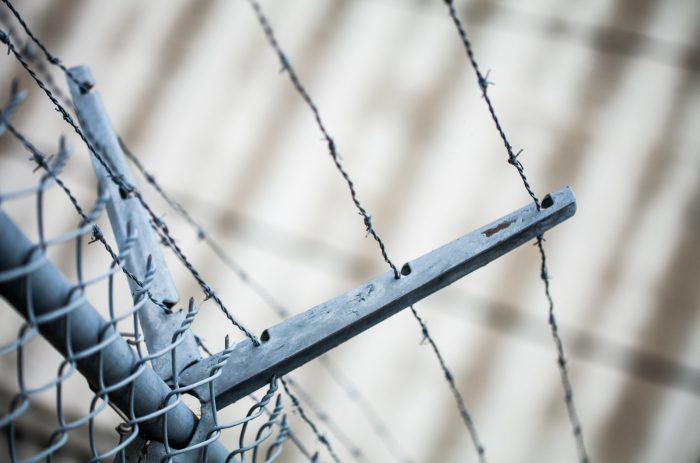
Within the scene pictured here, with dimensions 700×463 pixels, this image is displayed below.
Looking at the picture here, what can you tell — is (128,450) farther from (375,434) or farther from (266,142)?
(266,142)

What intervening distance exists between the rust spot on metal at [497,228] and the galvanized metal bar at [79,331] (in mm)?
488

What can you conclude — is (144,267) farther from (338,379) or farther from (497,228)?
(338,379)

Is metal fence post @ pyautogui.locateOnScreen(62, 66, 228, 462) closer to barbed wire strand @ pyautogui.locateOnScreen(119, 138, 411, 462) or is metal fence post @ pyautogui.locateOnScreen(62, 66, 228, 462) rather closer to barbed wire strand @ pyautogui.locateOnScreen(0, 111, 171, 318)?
barbed wire strand @ pyautogui.locateOnScreen(0, 111, 171, 318)

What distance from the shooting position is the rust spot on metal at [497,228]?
938mm

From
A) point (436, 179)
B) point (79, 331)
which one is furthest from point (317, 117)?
point (436, 179)

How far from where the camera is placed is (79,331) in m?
0.70

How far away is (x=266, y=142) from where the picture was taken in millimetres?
2688

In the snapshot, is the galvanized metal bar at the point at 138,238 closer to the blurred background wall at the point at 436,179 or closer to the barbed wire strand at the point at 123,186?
the barbed wire strand at the point at 123,186

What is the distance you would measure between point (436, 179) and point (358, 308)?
1.77 meters

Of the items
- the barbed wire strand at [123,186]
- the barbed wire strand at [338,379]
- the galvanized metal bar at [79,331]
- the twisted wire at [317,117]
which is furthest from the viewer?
the barbed wire strand at [338,379]

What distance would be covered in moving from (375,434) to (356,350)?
0.30m

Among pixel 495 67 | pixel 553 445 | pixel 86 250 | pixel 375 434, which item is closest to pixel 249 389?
pixel 375 434

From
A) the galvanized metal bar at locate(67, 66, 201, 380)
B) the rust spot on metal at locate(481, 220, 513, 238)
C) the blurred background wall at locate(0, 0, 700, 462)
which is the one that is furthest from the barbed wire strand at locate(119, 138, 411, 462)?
the rust spot on metal at locate(481, 220, 513, 238)

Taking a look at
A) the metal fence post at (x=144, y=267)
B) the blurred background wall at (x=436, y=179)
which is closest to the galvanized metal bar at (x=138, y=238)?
the metal fence post at (x=144, y=267)
